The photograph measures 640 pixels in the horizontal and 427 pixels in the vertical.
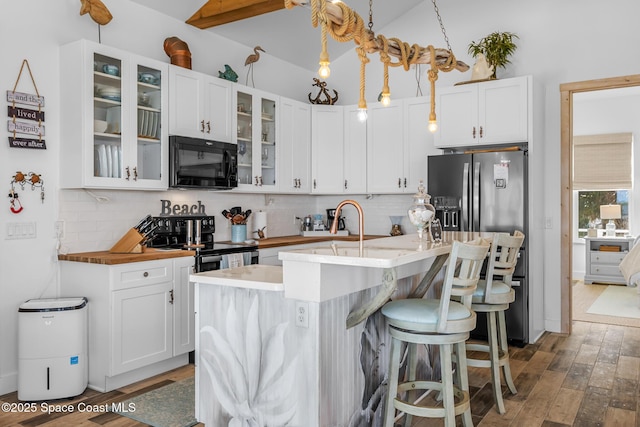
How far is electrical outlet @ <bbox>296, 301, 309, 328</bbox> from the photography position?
7.82 ft

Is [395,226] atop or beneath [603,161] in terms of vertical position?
beneath

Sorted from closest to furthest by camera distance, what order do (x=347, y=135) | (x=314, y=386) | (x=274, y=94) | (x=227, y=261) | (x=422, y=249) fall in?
1. (x=314, y=386)
2. (x=422, y=249)
3. (x=227, y=261)
4. (x=274, y=94)
5. (x=347, y=135)

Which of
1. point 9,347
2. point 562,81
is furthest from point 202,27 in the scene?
point 562,81

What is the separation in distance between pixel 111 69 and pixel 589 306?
5941mm

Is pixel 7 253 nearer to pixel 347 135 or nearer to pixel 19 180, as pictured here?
→ pixel 19 180

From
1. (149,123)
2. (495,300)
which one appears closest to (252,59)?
(149,123)

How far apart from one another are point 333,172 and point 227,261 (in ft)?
6.84

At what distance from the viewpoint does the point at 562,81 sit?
16.7ft

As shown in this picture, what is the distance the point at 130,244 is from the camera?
12.7ft

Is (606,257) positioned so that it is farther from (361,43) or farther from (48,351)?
(48,351)

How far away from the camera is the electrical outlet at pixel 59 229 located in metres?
3.78

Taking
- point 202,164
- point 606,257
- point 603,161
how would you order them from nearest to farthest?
point 202,164, point 606,257, point 603,161

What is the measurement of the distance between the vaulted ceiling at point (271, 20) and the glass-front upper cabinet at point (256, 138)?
66 cm

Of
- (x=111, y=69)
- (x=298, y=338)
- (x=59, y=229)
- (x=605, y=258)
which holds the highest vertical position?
(x=111, y=69)
